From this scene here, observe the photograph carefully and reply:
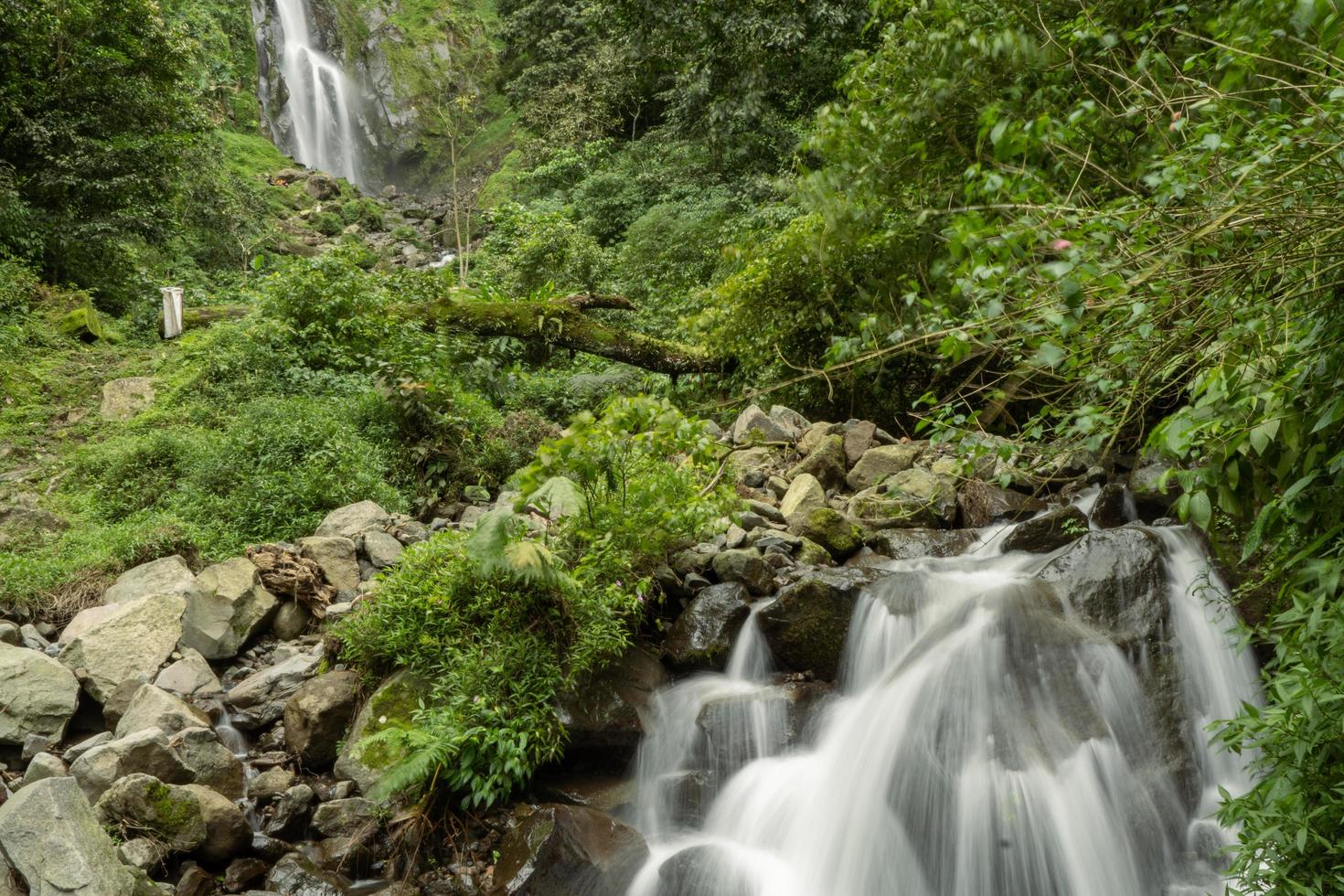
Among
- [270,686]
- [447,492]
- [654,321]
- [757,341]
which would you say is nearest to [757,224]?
[654,321]

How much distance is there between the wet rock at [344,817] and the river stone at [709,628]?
87.8 inches

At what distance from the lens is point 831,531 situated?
755cm

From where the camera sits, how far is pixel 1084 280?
3156 millimetres

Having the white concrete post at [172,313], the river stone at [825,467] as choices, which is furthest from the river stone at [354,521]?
the white concrete post at [172,313]

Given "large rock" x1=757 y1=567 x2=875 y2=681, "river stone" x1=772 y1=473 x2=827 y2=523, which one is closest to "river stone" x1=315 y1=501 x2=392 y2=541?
"river stone" x1=772 y1=473 x2=827 y2=523

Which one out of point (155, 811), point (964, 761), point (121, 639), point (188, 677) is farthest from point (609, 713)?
point (121, 639)

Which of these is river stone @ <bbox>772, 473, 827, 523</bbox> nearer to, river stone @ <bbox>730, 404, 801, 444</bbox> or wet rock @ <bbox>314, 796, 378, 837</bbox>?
river stone @ <bbox>730, 404, 801, 444</bbox>

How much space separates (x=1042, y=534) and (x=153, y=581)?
24.0 ft

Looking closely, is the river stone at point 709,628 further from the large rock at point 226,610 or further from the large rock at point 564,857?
the large rock at point 226,610

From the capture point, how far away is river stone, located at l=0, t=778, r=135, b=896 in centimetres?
379

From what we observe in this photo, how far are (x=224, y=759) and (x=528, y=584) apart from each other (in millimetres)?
2123

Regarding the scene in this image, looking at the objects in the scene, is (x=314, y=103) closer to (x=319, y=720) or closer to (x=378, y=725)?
(x=319, y=720)

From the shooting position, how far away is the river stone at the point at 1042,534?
7.00 meters

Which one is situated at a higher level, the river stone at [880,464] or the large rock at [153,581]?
the river stone at [880,464]
